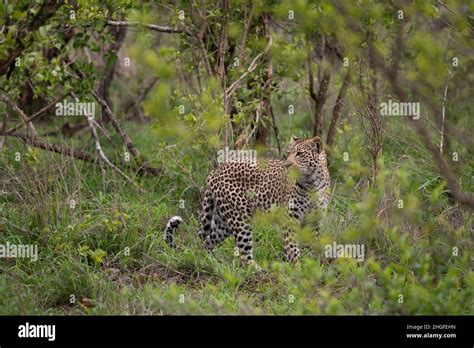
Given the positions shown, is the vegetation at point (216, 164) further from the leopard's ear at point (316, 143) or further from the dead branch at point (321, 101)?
the leopard's ear at point (316, 143)

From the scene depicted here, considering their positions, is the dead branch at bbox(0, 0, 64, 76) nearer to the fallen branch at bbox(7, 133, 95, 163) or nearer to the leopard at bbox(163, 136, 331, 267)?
the fallen branch at bbox(7, 133, 95, 163)

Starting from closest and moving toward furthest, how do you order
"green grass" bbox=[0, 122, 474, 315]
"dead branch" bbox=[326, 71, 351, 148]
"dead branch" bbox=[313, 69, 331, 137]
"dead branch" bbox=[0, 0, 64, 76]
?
1. "green grass" bbox=[0, 122, 474, 315]
2. "dead branch" bbox=[0, 0, 64, 76]
3. "dead branch" bbox=[326, 71, 351, 148]
4. "dead branch" bbox=[313, 69, 331, 137]

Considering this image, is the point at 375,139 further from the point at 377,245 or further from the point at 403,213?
the point at 403,213

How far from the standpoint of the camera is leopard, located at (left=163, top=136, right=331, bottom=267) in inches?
369

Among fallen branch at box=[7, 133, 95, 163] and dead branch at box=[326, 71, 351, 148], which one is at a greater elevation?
dead branch at box=[326, 71, 351, 148]

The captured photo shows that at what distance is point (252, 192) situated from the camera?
369 inches

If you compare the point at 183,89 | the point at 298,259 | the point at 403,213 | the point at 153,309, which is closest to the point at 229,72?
the point at 183,89

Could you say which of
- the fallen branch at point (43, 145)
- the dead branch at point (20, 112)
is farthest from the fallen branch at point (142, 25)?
the fallen branch at point (43, 145)

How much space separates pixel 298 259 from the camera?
29.5ft

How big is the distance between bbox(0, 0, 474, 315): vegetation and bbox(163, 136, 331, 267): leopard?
226 millimetres

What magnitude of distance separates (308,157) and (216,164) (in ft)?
5.11

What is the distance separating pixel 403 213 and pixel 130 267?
3575 millimetres

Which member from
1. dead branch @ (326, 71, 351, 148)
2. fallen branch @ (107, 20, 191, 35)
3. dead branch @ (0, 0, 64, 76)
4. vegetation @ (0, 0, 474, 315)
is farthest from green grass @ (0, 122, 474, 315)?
fallen branch @ (107, 20, 191, 35)
